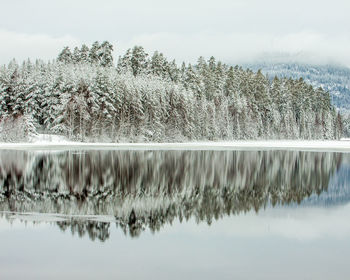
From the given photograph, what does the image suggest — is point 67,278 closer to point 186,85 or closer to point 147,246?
point 147,246

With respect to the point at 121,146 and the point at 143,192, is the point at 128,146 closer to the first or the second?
the point at 121,146

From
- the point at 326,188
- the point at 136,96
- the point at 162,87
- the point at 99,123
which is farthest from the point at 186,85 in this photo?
the point at 326,188

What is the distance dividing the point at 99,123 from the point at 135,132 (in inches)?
248

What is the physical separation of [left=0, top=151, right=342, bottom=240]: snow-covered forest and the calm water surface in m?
0.04

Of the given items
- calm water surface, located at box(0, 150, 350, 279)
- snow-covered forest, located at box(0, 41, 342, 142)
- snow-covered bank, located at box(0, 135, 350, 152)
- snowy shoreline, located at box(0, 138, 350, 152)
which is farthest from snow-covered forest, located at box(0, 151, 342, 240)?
snow-covered forest, located at box(0, 41, 342, 142)

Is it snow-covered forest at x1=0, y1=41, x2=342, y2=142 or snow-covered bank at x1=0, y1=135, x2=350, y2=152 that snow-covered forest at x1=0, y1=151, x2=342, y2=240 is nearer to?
snow-covered bank at x1=0, y1=135, x2=350, y2=152

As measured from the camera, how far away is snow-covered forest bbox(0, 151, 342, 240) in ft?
45.1

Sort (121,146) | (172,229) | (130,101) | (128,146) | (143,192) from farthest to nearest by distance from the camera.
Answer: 1. (130,101)
2. (128,146)
3. (121,146)
4. (143,192)
5. (172,229)

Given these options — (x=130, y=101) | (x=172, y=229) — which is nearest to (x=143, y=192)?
(x=172, y=229)

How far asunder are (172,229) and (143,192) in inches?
243

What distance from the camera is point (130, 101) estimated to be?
248 feet

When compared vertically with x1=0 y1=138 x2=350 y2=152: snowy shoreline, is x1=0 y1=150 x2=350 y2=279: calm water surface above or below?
above

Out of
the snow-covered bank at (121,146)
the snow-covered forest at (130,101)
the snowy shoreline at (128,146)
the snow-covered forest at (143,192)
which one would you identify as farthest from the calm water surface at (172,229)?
the snow-covered forest at (130,101)

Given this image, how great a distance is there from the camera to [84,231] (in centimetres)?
1177
